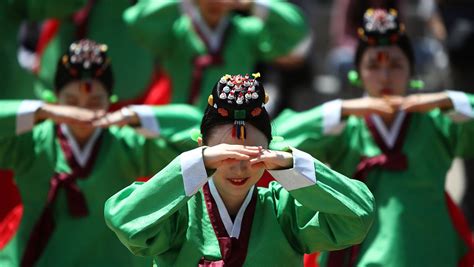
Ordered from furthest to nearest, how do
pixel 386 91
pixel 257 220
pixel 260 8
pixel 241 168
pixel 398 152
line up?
pixel 260 8, pixel 386 91, pixel 398 152, pixel 257 220, pixel 241 168

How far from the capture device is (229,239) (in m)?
3.73

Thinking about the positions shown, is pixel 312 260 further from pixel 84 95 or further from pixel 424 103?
pixel 84 95

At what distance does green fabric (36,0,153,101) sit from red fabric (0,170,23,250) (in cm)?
135

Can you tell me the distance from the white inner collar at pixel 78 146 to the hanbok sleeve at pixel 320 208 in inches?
50.3

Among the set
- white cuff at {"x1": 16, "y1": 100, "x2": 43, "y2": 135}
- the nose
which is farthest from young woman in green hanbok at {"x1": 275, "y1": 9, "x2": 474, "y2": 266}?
Answer: the nose

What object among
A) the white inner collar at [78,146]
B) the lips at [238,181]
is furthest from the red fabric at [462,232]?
the lips at [238,181]

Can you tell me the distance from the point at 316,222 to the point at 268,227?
149 mm

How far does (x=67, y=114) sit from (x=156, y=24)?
1.90m

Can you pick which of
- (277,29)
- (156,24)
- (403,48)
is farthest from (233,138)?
(277,29)

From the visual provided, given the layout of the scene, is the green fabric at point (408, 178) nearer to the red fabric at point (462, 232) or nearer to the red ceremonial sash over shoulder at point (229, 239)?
the red fabric at point (462, 232)

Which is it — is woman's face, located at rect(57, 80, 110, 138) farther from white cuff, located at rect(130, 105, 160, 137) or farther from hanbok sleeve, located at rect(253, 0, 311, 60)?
hanbok sleeve, located at rect(253, 0, 311, 60)

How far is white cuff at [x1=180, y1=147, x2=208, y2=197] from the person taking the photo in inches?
140

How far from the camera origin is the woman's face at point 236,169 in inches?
145

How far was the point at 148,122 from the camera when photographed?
16.4ft
